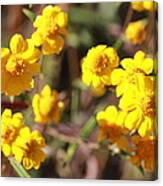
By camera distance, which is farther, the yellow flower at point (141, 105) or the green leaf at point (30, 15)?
the green leaf at point (30, 15)

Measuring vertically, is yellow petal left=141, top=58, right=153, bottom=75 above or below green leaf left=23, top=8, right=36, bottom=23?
below

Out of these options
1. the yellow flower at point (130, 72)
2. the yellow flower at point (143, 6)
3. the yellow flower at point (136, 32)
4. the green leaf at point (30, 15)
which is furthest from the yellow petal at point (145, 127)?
the green leaf at point (30, 15)

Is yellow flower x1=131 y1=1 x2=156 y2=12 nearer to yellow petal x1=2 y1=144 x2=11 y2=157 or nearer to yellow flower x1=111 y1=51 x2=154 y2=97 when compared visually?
yellow flower x1=111 y1=51 x2=154 y2=97

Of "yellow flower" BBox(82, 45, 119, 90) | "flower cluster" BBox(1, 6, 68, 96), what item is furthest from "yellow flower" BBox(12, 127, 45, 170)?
"yellow flower" BBox(82, 45, 119, 90)

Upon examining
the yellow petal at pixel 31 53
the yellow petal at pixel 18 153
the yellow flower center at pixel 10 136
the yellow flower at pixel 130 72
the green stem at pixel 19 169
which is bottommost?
the green stem at pixel 19 169

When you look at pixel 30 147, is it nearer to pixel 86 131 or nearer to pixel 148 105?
pixel 86 131

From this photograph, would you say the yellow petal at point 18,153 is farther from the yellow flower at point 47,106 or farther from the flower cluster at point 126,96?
the flower cluster at point 126,96

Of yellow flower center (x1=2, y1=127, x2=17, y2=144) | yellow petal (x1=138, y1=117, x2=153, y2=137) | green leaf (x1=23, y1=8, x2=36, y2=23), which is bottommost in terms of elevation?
yellow flower center (x1=2, y1=127, x2=17, y2=144)
